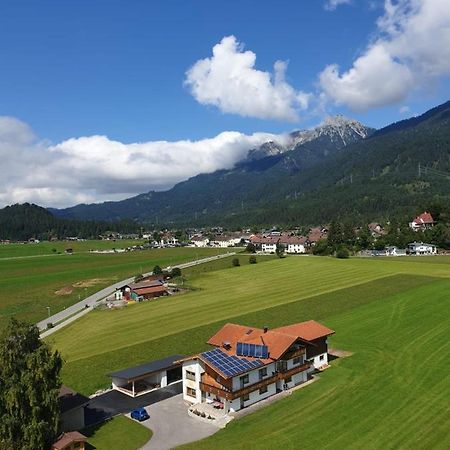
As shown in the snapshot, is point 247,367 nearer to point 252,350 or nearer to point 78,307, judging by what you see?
point 252,350

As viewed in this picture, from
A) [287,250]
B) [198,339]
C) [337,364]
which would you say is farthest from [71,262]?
[337,364]

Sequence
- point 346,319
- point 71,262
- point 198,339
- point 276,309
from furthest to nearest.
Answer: point 71,262 < point 276,309 < point 346,319 < point 198,339

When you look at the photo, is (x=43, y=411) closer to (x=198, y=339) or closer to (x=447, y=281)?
(x=198, y=339)

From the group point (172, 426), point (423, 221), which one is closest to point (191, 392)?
point (172, 426)

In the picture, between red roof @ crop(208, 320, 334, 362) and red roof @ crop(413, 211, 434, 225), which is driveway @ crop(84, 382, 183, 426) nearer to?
red roof @ crop(208, 320, 334, 362)

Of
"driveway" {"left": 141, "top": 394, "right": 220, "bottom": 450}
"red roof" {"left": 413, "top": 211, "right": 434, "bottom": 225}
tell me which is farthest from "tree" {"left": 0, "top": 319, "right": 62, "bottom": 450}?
"red roof" {"left": 413, "top": 211, "right": 434, "bottom": 225}

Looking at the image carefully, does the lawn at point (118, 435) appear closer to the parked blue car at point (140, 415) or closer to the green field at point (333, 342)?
the parked blue car at point (140, 415)
